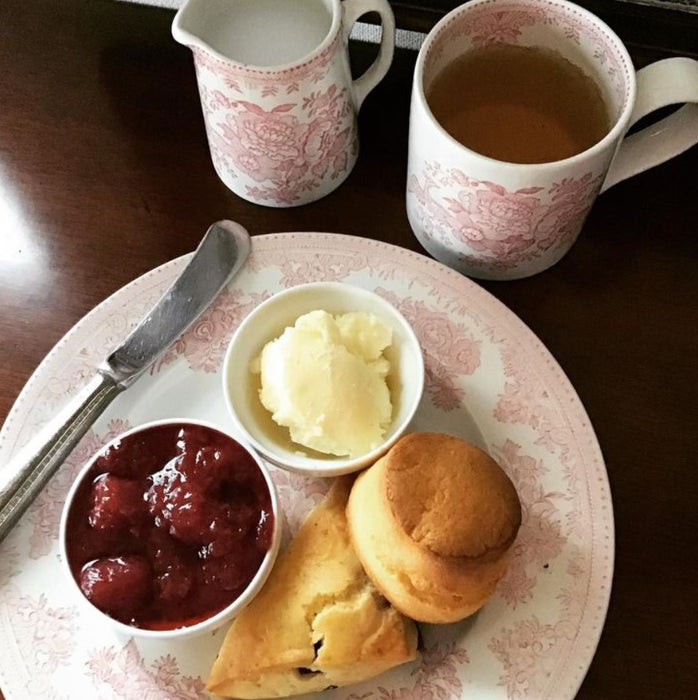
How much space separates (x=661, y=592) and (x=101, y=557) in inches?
23.1

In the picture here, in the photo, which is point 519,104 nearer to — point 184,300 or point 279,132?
point 279,132

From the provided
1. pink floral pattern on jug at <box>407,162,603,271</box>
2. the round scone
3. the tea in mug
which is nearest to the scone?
the round scone

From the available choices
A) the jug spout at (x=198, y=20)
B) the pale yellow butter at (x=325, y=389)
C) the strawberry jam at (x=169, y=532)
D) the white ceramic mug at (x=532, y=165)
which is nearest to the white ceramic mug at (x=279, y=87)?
the jug spout at (x=198, y=20)

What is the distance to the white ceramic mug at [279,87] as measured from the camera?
92 centimetres

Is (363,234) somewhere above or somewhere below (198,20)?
below

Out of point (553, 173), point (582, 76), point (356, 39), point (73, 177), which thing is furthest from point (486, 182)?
point (73, 177)

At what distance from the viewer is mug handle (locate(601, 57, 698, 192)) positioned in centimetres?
87

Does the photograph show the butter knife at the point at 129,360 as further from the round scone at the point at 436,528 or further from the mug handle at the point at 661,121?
the mug handle at the point at 661,121

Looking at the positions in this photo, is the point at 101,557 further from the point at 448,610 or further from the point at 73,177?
the point at 73,177

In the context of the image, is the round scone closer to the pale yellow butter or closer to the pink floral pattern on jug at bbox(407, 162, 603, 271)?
the pale yellow butter

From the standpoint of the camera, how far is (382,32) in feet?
3.33

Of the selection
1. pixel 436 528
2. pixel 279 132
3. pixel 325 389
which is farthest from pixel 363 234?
pixel 436 528

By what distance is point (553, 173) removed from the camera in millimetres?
859

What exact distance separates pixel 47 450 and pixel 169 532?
0.69 ft
